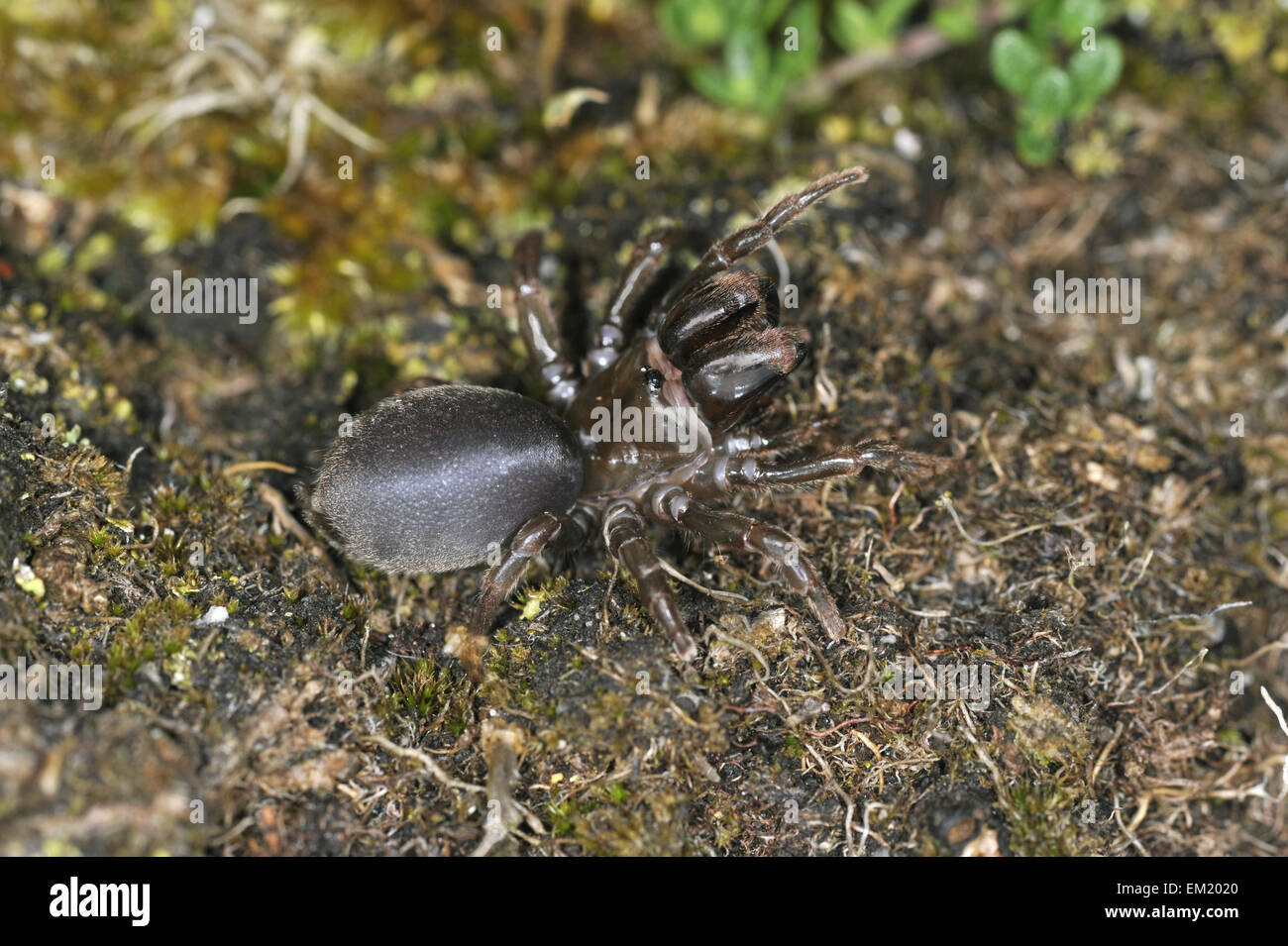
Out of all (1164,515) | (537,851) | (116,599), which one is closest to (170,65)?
(116,599)

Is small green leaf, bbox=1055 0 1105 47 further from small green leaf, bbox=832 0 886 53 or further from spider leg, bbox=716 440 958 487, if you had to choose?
spider leg, bbox=716 440 958 487

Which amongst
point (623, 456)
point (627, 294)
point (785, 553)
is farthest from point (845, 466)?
point (627, 294)

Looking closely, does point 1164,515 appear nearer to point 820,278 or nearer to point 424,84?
point 820,278

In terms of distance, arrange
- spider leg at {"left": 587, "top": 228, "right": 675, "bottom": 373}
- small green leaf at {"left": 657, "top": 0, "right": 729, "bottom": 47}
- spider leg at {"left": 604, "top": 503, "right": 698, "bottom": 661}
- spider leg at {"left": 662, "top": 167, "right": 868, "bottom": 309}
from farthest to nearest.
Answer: small green leaf at {"left": 657, "top": 0, "right": 729, "bottom": 47}, spider leg at {"left": 587, "top": 228, "right": 675, "bottom": 373}, spider leg at {"left": 662, "top": 167, "right": 868, "bottom": 309}, spider leg at {"left": 604, "top": 503, "right": 698, "bottom": 661}

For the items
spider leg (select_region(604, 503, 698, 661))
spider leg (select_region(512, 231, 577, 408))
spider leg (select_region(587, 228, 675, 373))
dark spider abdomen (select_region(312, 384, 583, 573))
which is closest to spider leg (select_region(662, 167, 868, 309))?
spider leg (select_region(587, 228, 675, 373))

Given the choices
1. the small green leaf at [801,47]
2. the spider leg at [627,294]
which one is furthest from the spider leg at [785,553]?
the small green leaf at [801,47]
